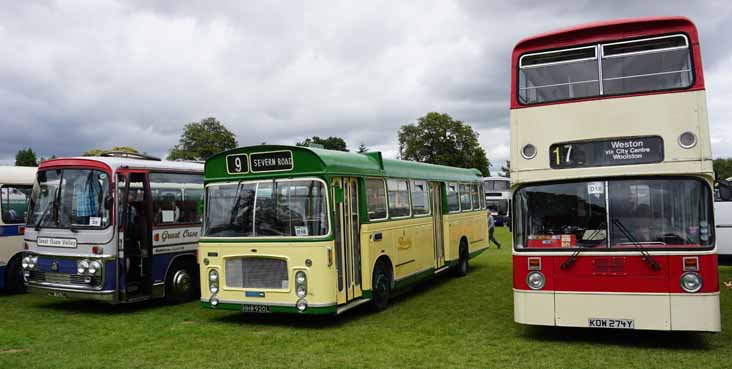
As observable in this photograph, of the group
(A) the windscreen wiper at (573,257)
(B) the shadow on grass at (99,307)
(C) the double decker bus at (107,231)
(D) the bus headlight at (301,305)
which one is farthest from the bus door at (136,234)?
(A) the windscreen wiper at (573,257)

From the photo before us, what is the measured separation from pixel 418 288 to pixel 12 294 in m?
9.24

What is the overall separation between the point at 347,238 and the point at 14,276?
27.5ft

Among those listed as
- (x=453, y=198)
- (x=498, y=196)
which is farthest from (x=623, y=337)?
(x=498, y=196)

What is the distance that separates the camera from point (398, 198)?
42.5ft

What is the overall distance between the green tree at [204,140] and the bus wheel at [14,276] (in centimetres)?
5385

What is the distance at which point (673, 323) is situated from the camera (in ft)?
26.2

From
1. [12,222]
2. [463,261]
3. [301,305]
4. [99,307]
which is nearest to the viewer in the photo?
[301,305]

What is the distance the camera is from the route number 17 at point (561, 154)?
8.66m

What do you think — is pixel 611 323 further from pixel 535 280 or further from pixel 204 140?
pixel 204 140

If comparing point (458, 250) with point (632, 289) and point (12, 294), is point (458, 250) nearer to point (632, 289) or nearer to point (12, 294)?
point (632, 289)

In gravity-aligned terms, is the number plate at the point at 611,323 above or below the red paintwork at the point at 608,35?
below

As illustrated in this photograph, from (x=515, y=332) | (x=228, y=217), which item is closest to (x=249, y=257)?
(x=228, y=217)

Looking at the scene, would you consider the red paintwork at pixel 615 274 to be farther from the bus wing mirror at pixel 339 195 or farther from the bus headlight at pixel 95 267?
the bus headlight at pixel 95 267

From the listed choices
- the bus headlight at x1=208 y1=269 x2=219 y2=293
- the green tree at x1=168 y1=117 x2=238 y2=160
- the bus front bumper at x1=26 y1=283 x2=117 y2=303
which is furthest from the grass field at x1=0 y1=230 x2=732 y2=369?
the green tree at x1=168 y1=117 x2=238 y2=160
